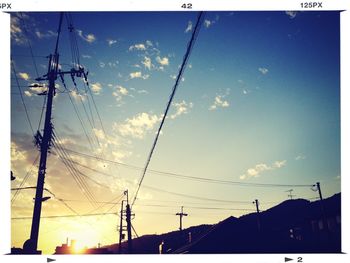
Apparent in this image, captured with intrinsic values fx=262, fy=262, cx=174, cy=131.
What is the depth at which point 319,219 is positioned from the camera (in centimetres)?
2527

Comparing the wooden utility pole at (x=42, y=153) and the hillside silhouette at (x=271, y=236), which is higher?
the wooden utility pole at (x=42, y=153)
